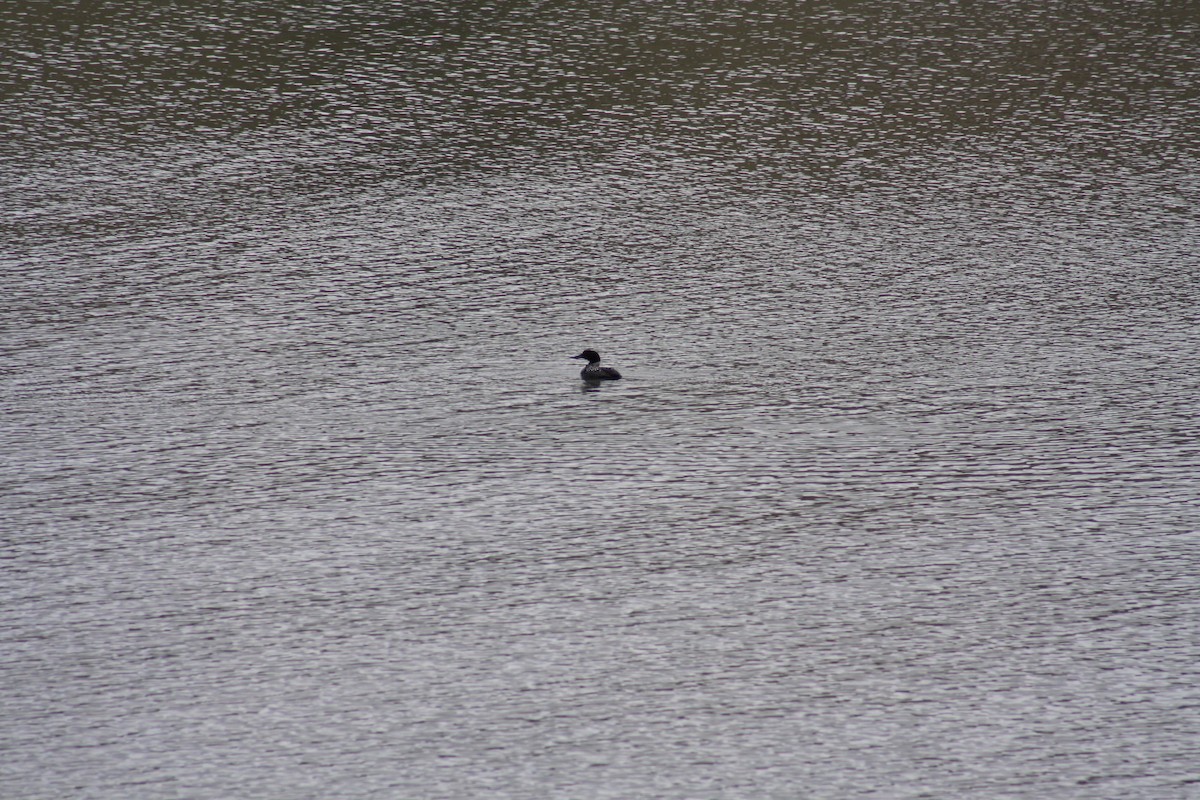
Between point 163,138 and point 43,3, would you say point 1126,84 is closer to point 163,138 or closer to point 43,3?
point 163,138

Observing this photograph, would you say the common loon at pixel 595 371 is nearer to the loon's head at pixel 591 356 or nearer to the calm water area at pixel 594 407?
the loon's head at pixel 591 356

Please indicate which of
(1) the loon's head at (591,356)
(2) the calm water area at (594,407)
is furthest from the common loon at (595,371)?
(2) the calm water area at (594,407)

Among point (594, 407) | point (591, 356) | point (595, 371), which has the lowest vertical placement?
point (594, 407)

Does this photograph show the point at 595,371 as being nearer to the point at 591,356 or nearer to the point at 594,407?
the point at 591,356

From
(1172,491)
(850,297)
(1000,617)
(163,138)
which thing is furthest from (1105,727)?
(163,138)

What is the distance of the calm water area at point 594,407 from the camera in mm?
16938

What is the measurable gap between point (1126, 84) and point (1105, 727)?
2460 centimetres

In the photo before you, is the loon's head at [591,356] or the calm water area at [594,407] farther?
the loon's head at [591,356]

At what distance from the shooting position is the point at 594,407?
24062mm

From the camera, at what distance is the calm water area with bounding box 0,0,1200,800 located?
55.6 feet

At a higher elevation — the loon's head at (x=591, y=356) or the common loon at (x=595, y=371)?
the loon's head at (x=591, y=356)

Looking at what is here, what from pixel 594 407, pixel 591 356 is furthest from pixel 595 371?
pixel 594 407

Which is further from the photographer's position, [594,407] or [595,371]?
[595,371]

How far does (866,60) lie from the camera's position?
3950cm
